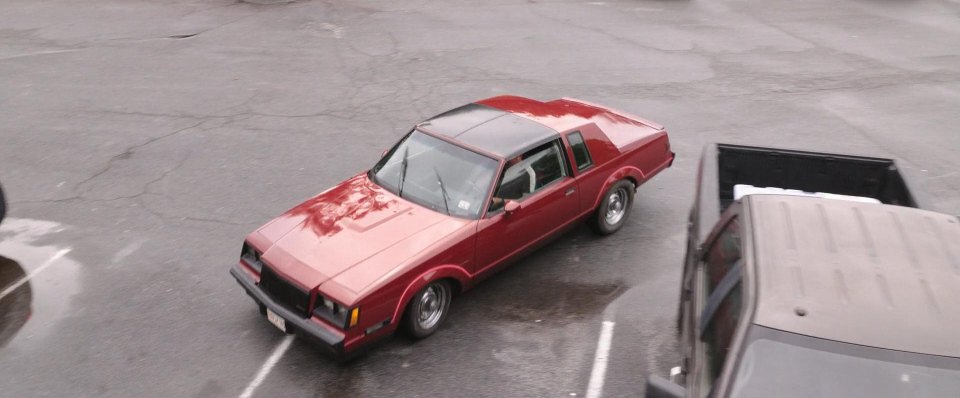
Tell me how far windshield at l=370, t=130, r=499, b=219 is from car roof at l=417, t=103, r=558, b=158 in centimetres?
12

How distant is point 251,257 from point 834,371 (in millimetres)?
4518

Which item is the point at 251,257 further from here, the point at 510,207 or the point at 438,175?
the point at 510,207

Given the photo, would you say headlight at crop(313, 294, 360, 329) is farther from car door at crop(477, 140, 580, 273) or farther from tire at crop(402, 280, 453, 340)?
car door at crop(477, 140, 580, 273)

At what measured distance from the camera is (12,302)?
6.77 m

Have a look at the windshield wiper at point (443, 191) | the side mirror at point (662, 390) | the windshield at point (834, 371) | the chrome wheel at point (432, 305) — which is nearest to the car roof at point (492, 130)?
the windshield wiper at point (443, 191)

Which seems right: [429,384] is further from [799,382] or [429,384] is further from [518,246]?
[799,382]

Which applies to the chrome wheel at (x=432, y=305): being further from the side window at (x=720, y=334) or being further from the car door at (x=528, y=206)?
the side window at (x=720, y=334)

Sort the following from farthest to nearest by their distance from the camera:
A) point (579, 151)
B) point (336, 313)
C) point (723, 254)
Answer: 1. point (579, 151)
2. point (336, 313)
3. point (723, 254)

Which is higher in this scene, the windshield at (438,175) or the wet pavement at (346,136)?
the windshield at (438,175)

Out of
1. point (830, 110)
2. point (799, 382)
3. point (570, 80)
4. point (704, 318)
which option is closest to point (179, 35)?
point (570, 80)

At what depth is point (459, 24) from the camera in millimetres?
16094

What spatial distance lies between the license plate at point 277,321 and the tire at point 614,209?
3.22 metres

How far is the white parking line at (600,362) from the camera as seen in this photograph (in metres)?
5.66

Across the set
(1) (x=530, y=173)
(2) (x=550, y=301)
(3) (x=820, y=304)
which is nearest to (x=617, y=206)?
(1) (x=530, y=173)
